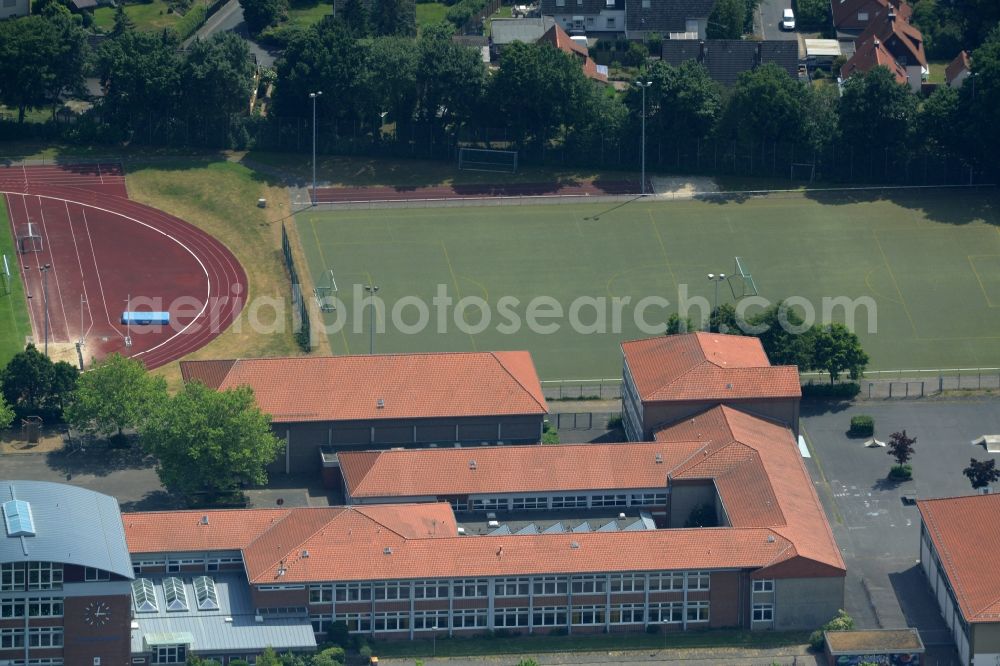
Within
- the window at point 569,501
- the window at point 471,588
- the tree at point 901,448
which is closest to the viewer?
the window at point 471,588

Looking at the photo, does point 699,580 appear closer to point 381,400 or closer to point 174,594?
point 381,400

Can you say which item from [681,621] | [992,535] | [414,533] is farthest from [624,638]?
[992,535]

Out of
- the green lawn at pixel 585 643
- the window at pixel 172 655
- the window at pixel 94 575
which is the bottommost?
the green lawn at pixel 585 643

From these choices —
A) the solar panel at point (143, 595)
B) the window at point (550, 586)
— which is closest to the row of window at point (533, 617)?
the window at point (550, 586)

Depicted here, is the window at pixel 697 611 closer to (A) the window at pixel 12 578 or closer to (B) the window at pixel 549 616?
(B) the window at pixel 549 616

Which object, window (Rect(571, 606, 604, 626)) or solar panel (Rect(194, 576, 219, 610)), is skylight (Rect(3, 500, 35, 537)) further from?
window (Rect(571, 606, 604, 626))

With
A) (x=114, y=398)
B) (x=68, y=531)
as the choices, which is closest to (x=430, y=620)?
(x=68, y=531)

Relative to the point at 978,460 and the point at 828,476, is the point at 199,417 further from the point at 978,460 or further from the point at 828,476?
the point at 978,460
